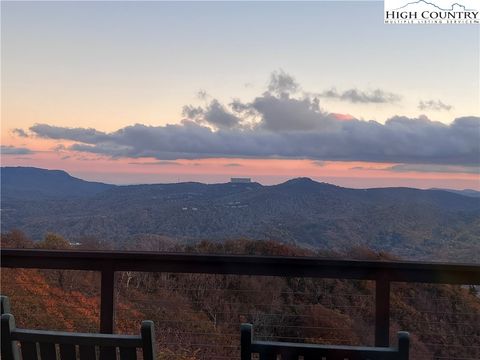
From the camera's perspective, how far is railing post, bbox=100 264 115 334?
126 inches

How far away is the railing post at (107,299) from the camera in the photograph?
320 cm

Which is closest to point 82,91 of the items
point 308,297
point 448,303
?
point 308,297

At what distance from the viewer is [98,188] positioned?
884 centimetres

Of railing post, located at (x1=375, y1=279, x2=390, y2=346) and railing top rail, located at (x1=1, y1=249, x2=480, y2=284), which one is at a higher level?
railing top rail, located at (x1=1, y1=249, x2=480, y2=284)

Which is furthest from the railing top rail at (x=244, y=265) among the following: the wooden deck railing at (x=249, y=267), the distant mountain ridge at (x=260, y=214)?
the distant mountain ridge at (x=260, y=214)

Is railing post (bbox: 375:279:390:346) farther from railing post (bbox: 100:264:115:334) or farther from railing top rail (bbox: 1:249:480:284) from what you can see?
railing post (bbox: 100:264:115:334)

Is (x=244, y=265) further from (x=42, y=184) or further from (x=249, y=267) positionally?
(x=42, y=184)

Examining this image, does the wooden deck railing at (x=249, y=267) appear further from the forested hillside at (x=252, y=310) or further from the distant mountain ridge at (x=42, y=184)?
the distant mountain ridge at (x=42, y=184)

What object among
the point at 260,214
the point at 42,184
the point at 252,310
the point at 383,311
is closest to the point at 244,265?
the point at 252,310

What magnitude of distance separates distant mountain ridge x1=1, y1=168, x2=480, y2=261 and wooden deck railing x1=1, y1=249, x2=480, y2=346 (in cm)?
153

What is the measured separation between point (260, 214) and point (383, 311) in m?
3.89

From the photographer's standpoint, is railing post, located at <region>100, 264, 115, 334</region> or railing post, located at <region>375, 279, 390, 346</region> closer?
railing post, located at <region>375, 279, 390, 346</region>

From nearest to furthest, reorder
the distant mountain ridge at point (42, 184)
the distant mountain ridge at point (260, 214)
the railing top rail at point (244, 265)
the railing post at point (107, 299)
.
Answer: the railing top rail at point (244, 265) → the railing post at point (107, 299) → the distant mountain ridge at point (260, 214) → the distant mountain ridge at point (42, 184)

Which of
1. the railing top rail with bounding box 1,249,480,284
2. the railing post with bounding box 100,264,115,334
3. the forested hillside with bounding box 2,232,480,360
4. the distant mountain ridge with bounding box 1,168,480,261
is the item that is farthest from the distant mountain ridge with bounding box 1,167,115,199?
the railing post with bounding box 100,264,115,334
